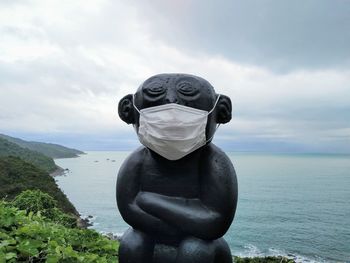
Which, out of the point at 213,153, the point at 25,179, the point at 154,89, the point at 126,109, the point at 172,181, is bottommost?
the point at 25,179

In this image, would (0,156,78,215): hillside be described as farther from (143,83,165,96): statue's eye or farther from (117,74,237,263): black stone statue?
(143,83,165,96): statue's eye

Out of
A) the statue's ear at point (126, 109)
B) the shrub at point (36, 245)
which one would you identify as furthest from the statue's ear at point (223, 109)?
the shrub at point (36, 245)

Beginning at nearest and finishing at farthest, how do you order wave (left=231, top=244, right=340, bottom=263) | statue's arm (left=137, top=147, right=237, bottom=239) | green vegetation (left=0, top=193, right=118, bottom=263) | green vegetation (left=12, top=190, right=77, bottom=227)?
statue's arm (left=137, top=147, right=237, bottom=239)
green vegetation (left=0, top=193, right=118, bottom=263)
green vegetation (left=12, top=190, right=77, bottom=227)
wave (left=231, top=244, right=340, bottom=263)

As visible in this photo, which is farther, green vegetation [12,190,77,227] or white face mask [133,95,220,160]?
green vegetation [12,190,77,227]

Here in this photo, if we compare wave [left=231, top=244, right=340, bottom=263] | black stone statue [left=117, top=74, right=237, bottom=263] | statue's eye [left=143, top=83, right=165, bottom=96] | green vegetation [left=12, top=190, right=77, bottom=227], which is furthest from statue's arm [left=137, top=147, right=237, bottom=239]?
wave [left=231, top=244, right=340, bottom=263]

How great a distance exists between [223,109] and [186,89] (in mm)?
394

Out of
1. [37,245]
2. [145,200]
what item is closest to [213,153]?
[145,200]

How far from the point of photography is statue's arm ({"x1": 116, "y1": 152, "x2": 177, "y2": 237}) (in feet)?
10.0

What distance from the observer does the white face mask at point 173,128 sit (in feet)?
9.37

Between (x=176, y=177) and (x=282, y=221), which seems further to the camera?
(x=282, y=221)

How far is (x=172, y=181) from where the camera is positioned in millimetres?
3174

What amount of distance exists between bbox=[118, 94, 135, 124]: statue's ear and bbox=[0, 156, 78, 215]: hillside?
21583mm

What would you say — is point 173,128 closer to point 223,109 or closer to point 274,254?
point 223,109

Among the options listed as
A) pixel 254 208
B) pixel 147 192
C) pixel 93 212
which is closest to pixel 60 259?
pixel 147 192
